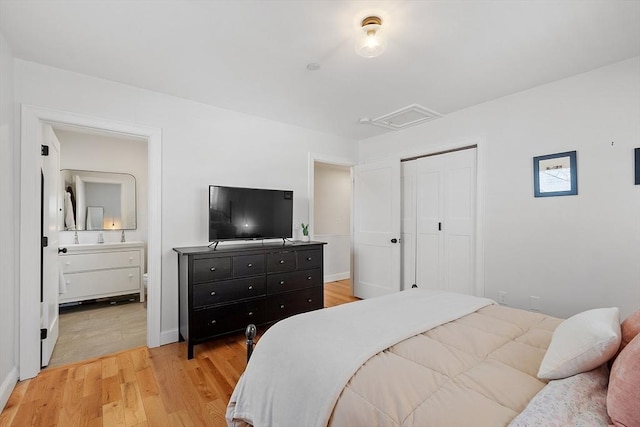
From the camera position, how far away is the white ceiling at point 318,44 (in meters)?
1.77

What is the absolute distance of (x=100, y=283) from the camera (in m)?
3.98

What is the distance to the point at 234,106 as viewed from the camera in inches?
129

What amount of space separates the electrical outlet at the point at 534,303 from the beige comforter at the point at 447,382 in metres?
1.68

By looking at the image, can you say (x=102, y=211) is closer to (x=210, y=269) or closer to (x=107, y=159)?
(x=107, y=159)

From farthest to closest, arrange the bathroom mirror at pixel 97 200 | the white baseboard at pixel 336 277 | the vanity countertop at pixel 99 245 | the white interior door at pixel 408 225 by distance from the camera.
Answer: the white baseboard at pixel 336 277, the bathroom mirror at pixel 97 200, the white interior door at pixel 408 225, the vanity countertop at pixel 99 245

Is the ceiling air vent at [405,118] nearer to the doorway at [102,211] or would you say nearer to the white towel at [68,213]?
the doorway at [102,211]

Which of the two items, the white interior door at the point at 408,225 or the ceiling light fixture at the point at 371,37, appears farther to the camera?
the white interior door at the point at 408,225

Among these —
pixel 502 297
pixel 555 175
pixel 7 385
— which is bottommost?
pixel 7 385

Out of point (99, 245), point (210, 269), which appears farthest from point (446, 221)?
point (99, 245)

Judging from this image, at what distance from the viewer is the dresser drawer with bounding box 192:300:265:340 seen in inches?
104

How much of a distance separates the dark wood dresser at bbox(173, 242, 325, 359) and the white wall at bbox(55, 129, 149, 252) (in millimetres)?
2255

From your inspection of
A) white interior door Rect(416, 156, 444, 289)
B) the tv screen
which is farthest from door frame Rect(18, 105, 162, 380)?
white interior door Rect(416, 156, 444, 289)

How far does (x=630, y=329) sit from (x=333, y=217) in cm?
499

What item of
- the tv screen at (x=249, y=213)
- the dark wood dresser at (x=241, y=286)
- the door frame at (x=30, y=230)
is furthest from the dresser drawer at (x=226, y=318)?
the door frame at (x=30, y=230)
